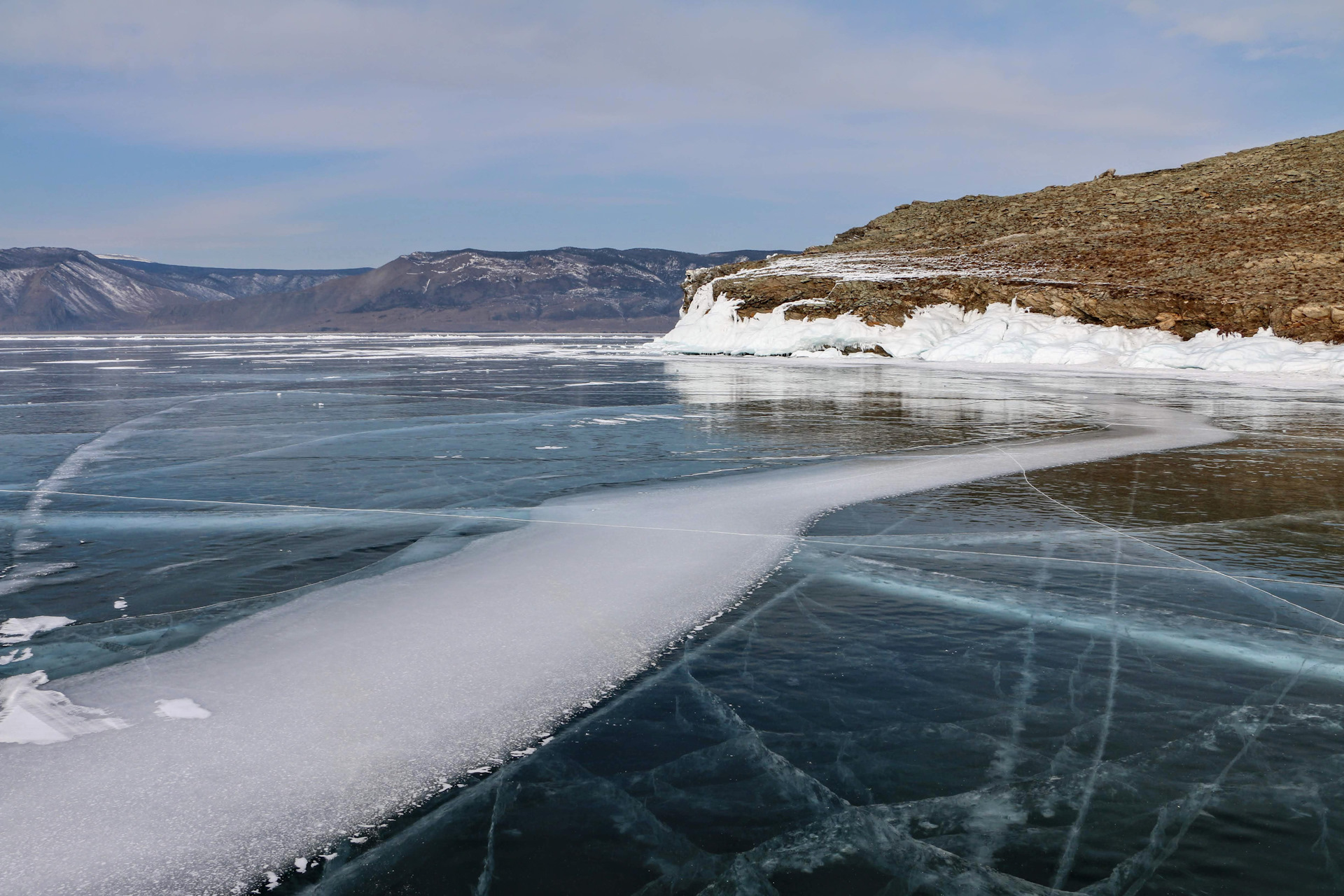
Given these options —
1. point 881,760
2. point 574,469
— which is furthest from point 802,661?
point 574,469

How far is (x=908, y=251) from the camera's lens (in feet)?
182

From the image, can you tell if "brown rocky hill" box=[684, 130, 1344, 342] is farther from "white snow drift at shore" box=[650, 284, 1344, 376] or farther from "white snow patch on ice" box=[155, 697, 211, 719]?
"white snow patch on ice" box=[155, 697, 211, 719]

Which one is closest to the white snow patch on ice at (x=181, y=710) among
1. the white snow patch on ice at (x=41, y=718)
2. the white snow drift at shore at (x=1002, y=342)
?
the white snow patch on ice at (x=41, y=718)

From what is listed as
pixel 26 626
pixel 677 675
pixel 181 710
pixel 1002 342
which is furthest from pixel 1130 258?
pixel 181 710

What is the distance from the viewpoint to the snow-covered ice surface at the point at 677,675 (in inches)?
114

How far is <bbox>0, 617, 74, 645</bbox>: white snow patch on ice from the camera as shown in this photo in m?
4.79

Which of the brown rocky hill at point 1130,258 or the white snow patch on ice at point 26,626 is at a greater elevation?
the brown rocky hill at point 1130,258

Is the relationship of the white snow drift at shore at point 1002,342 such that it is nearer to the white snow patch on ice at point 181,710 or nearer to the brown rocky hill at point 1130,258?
the brown rocky hill at point 1130,258

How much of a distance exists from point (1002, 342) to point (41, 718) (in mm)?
34399

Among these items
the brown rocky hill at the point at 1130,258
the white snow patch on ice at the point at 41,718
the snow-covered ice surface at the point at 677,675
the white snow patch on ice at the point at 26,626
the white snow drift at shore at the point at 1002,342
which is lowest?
the snow-covered ice surface at the point at 677,675

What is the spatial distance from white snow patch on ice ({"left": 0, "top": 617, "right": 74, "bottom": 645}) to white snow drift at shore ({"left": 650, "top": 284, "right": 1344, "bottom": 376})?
29.2 metres

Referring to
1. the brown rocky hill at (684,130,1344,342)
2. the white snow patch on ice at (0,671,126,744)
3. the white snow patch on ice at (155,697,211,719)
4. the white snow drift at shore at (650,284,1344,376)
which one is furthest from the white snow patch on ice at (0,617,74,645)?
the brown rocky hill at (684,130,1344,342)

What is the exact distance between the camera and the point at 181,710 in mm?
3875

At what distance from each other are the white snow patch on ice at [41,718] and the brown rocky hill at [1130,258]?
34211 millimetres
